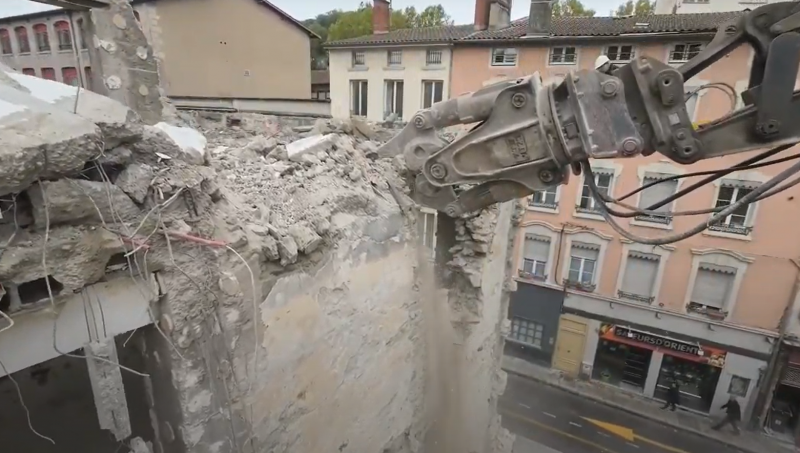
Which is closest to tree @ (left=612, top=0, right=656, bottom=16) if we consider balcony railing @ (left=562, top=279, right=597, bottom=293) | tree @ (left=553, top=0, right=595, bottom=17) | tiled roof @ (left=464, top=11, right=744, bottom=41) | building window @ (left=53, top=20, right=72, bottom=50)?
tree @ (left=553, top=0, right=595, bottom=17)

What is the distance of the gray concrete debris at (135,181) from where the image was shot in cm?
242

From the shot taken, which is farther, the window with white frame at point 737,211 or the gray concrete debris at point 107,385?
the window with white frame at point 737,211

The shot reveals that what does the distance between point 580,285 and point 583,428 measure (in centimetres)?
369

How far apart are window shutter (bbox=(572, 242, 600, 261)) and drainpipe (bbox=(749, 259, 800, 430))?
163 inches

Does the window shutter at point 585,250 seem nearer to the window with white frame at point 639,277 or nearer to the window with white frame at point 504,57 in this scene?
the window with white frame at point 639,277

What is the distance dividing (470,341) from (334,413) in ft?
9.07

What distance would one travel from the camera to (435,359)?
605 cm

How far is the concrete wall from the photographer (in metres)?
13.0

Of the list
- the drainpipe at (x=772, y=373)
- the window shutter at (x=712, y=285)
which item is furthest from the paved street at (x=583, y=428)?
the window shutter at (x=712, y=285)

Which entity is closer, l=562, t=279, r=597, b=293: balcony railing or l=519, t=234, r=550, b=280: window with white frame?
l=562, t=279, r=597, b=293: balcony railing

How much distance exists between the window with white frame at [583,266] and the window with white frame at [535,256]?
0.70 m

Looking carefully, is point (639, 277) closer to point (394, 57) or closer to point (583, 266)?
point (583, 266)

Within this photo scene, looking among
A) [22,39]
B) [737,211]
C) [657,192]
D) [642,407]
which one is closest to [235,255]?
[22,39]

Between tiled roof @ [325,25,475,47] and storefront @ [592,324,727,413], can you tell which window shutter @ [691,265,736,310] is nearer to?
storefront @ [592,324,727,413]
